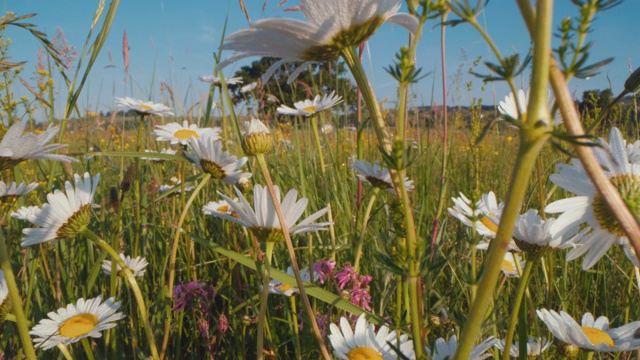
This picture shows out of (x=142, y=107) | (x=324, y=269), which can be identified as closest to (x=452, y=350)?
(x=324, y=269)

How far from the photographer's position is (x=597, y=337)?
2.24 feet

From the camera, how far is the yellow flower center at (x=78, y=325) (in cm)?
81

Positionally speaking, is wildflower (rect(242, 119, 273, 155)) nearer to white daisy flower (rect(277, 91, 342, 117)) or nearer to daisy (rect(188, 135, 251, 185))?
daisy (rect(188, 135, 251, 185))

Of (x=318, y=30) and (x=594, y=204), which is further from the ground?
(x=318, y=30)

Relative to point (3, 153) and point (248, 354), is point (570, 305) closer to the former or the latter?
point (248, 354)

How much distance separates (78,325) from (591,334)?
0.81m

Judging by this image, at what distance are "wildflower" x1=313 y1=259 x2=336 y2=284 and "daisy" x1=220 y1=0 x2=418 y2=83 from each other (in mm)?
534

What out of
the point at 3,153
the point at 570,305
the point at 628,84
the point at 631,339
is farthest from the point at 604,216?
the point at 570,305

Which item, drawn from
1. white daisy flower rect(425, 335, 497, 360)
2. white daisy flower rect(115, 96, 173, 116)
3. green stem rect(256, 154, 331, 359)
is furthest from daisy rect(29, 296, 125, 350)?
white daisy flower rect(115, 96, 173, 116)

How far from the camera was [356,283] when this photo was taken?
828 millimetres

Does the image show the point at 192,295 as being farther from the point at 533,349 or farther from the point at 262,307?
the point at 533,349

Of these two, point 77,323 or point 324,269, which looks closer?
point 77,323

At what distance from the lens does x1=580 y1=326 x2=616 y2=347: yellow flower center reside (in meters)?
0.67

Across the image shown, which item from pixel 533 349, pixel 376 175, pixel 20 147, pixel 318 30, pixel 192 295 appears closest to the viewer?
pixel 318 30
